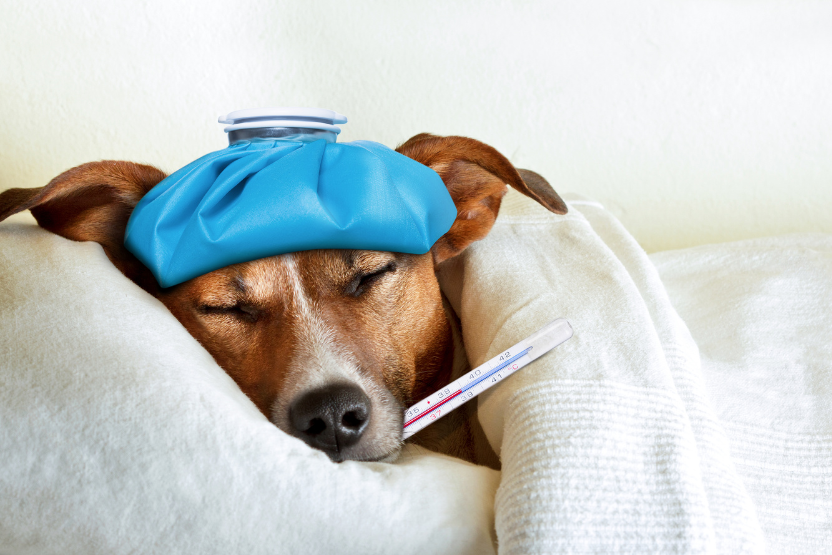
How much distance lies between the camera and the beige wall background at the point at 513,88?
2.50 m

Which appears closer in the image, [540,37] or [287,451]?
[287,451]

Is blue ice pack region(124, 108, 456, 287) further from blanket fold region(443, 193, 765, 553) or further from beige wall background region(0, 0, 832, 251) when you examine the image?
beige wall background region(0, 0, 832, 251)

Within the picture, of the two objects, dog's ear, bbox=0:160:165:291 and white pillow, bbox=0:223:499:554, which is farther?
dog's ear, bbox=0:160:165:291

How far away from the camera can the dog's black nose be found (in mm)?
1320

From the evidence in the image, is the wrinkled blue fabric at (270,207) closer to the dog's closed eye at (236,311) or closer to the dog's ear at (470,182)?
the dog's closed eye at (236,311)

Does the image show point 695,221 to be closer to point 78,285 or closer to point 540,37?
point 540,37

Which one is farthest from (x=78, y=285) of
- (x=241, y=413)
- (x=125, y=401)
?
(x=241, y=413)

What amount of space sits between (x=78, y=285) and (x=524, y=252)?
3.71ft

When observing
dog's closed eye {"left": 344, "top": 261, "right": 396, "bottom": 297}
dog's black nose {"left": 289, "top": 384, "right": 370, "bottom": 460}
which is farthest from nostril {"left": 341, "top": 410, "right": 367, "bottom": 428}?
dog's closed eye {"left": 344, "top": 261, "right": 396, "bottom": 297}

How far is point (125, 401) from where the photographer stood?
105 centimetres

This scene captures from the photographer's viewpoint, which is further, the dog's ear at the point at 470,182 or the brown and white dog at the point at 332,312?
the dog's ear at the point at 470,182

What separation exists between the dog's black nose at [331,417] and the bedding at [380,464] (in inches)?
5.4

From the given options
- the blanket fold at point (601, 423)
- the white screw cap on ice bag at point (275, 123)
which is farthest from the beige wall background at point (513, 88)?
the blanket fold at point (601, 423)

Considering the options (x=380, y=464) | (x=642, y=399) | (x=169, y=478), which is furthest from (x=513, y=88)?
(x=169, y=478)
